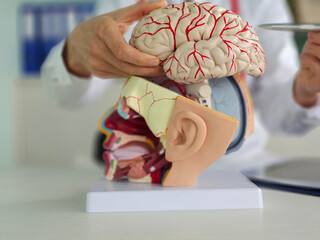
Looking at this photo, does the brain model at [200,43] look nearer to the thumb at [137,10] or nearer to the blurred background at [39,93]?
the thumb at [137,10]

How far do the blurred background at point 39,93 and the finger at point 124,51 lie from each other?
63.9 inches

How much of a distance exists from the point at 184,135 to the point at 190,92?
6 cm

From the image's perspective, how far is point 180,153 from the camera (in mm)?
598

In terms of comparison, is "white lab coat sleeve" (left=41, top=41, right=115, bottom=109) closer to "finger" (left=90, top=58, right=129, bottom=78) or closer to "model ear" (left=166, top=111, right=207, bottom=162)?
"finger" (left=90, top=58, right=129, bottom=78)

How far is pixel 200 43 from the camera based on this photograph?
0.56 metres

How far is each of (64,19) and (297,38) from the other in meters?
1.28

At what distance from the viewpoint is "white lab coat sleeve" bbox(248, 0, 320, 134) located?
3.74 ft

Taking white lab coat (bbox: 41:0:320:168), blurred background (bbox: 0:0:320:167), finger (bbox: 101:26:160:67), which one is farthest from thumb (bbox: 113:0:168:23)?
blurred background (bbox: 0:0:320:167)

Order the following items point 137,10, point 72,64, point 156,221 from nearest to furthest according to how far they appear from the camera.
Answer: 1. point 156,221
2. point 137,10
3. point 72,64

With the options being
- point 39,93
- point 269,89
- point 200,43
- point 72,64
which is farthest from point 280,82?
point 39,93

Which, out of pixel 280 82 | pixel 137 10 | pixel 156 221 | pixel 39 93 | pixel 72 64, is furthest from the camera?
pixel 39 93

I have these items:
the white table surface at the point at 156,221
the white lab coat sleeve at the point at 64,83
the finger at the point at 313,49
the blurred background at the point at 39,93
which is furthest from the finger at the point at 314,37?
the blurred background at the point at 39,93

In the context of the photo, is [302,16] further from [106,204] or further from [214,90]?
[106,204]

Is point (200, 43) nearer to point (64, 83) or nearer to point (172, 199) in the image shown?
point (172, 199)
